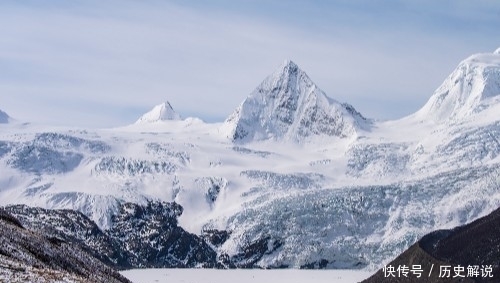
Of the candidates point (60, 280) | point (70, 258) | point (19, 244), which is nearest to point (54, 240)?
point (70, 258)

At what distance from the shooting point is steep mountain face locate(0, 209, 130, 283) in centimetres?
8856

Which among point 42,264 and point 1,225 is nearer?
point 42,264

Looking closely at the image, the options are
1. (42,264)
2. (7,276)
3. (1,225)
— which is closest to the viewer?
(7,276)

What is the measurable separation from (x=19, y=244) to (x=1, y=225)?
227 inches

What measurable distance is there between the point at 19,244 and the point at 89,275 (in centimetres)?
1081

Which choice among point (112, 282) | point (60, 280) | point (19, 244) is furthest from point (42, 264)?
point (60, 280)

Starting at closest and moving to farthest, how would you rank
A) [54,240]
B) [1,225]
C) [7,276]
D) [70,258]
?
[7,276] < [1,225] < [70,258] < [54,240]

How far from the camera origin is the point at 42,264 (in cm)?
11475

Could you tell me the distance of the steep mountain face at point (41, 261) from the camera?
88.6 m

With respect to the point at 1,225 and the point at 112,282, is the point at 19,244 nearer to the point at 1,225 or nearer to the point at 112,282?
the point at 1,225

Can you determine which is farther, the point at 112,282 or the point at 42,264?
→ the point at 112,282

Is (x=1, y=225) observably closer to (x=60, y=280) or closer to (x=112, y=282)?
(x=112, y=282)

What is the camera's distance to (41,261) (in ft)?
389

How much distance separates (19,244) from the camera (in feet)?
396
